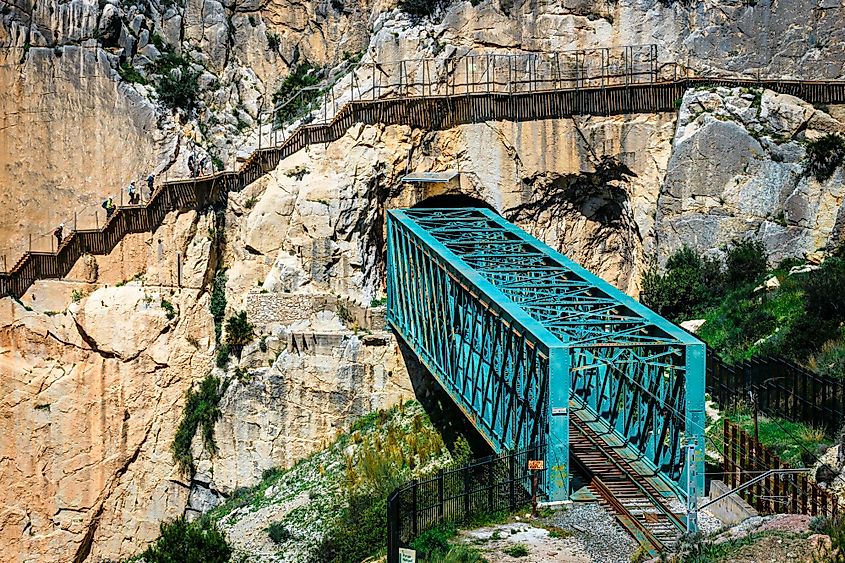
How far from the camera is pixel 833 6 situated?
45.1 m

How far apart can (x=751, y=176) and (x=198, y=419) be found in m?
18.8

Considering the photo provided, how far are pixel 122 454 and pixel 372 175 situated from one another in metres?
12.8

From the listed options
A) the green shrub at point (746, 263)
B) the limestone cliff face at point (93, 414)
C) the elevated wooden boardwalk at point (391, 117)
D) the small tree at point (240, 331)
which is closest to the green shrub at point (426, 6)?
the elevated wooden boardwalk at point (391, 117)

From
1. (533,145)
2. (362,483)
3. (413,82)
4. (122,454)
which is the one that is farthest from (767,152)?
(122,454)

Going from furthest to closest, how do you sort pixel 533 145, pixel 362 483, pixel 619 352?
pixel 533 145 < pixel 362 483 < pixel 619 352

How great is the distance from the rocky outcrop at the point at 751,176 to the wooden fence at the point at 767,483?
11271 mm

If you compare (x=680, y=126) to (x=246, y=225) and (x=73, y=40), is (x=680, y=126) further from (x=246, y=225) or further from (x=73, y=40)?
(x=73, y=40)

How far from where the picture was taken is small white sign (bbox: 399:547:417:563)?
27781 mm

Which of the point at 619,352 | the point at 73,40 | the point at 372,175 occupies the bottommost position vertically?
the point at 619,352

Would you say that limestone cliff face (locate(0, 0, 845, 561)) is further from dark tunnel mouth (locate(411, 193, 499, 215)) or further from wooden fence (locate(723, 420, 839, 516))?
wooden fence (locate(723, 420, 839, 516))

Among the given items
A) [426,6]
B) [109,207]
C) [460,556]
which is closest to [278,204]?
[109,207]

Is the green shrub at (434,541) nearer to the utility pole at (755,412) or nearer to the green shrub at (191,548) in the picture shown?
the utility pole at (755,412)

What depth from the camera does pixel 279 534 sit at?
42.1m

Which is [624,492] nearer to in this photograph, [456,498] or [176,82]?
[456,498]
